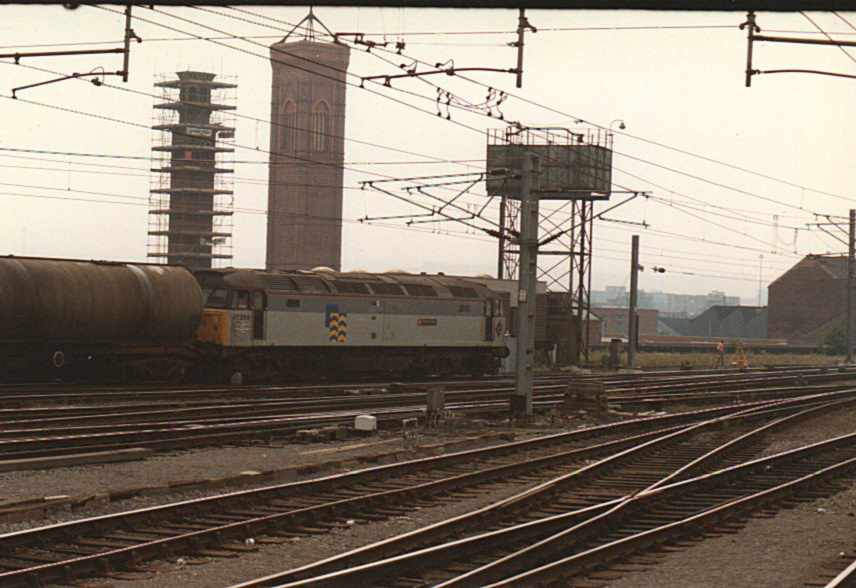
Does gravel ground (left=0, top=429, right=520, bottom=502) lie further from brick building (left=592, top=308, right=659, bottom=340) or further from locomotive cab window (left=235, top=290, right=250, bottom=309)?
brick building (left=592, top=308, right=659, bottom=340)

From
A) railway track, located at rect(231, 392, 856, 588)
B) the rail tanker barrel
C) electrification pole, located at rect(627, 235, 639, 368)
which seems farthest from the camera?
electrification pole, located at rect(627, 235, 639, 368)

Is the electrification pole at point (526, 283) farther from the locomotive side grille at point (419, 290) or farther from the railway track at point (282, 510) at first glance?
the locomotive side grille at point (419, 290)

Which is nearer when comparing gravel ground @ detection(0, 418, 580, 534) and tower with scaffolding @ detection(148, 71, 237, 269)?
gravel ground @ detection(0, 418, 580, 534)

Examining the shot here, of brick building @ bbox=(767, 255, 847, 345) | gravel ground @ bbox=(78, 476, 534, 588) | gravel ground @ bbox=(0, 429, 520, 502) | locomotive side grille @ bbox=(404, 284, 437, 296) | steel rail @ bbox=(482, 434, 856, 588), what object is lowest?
gravel ground @ bbox=(78, 476, 534, 588)

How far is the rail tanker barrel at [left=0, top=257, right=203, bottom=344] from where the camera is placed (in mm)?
33219

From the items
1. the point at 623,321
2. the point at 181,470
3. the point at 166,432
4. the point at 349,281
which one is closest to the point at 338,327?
the point at 349,281

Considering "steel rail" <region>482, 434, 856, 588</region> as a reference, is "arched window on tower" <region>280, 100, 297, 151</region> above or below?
above

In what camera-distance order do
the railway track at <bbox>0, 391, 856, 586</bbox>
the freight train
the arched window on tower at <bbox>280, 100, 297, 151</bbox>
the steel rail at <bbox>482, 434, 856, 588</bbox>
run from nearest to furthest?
the steel rail at <bbox>482, 434, 856, 588</bbox>
the railway track at <bbox>0, 391, 856, 586</bbox>
the freight train
the arched window on tower at <bbox>280, 100, 297, 151</bbox>

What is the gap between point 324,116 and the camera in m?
131

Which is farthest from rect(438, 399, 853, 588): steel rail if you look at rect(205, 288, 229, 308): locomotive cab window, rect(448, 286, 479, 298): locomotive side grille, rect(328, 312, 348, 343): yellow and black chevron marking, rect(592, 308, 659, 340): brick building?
rect(592, 308, 659, 340): brick building

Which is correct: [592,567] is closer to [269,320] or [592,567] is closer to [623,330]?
[269,320]

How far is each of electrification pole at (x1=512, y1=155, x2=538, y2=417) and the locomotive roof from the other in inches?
482

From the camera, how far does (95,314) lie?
34.8 m

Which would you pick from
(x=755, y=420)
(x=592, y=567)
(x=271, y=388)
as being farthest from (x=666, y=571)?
(x=271, y=388)
